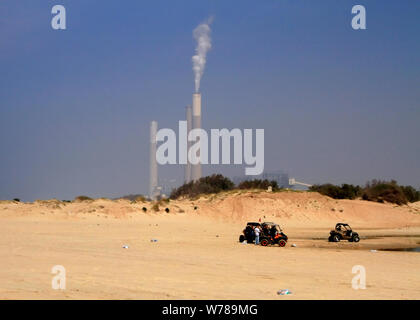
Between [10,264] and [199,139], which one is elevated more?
[199,139]

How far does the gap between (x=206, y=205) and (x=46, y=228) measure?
24270 mm

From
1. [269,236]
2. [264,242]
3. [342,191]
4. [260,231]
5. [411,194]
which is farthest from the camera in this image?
[411,194]

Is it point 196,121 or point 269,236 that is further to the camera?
point 196,121

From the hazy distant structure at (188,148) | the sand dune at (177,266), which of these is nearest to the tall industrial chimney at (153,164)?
the hazy distant structure at (188,148)

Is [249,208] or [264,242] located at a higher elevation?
[264,242]

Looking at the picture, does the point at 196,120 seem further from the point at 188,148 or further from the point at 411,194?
the point at 411,194

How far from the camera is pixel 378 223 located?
213ft

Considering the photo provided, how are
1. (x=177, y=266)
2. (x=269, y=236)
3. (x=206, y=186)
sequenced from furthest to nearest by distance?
1. (x=206, y=186)
2. (x=269, y=236)
3. (x=177, y=266)

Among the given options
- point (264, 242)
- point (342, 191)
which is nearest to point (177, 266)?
point (264, 242)

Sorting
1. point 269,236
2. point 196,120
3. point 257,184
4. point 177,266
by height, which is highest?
point 196,120
